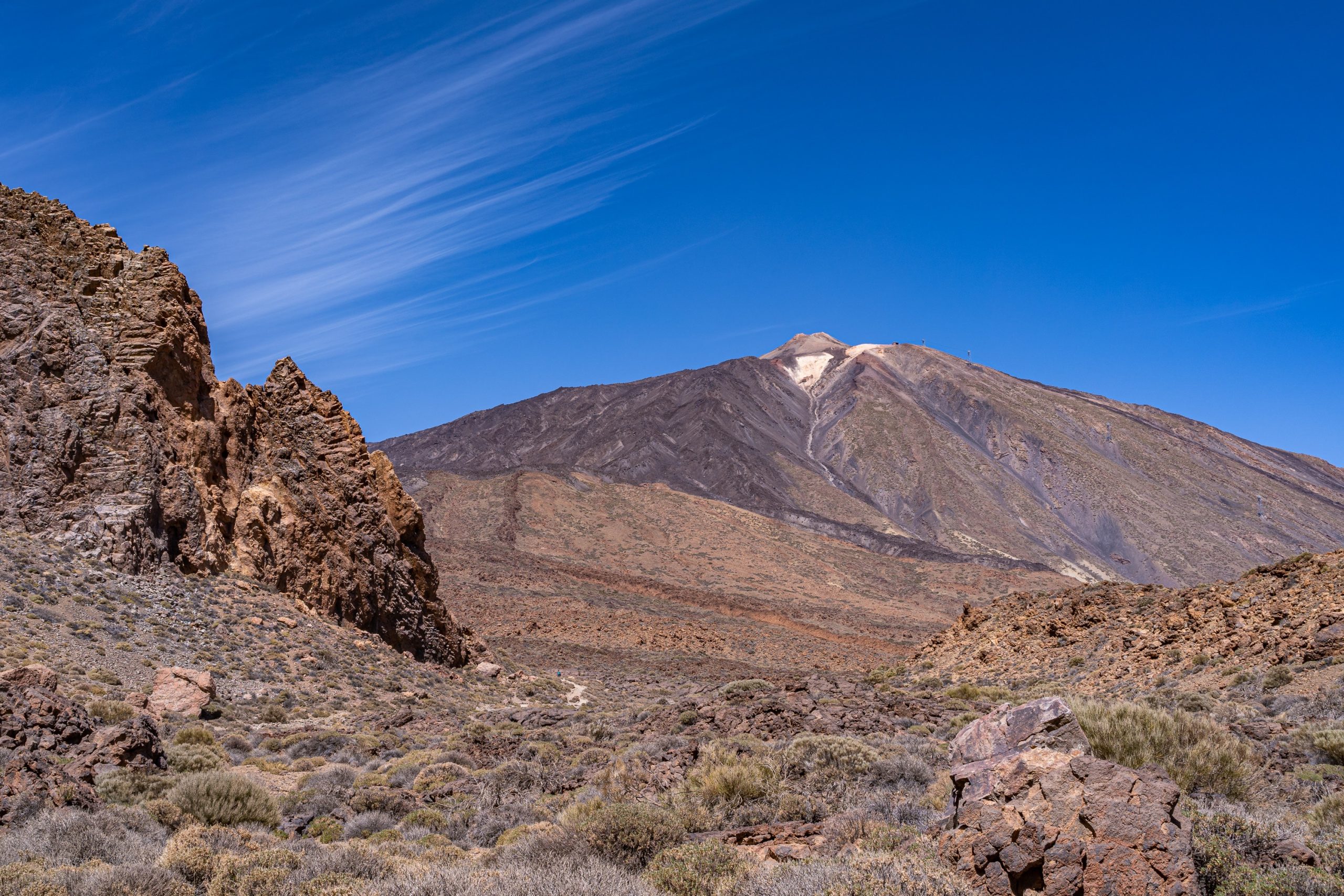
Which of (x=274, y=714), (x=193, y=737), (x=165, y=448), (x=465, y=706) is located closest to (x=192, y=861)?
(x=193, y=737)

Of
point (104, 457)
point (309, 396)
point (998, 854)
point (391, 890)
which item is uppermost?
point (309, 396)

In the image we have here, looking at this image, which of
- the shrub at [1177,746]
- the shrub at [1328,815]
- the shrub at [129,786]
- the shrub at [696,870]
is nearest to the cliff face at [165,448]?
the shrub at [129,786]

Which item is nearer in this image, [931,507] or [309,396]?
[309,396]

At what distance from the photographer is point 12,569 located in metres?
16.1

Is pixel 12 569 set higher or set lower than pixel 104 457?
lower

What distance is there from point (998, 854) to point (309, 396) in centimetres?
2301

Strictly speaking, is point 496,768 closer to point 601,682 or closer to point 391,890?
point 391,890

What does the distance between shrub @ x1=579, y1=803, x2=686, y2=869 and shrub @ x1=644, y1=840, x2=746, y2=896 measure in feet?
1.13

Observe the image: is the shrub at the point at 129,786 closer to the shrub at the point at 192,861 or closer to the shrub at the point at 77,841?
the shrub at the point at 77,841

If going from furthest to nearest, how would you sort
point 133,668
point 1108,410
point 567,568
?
point 1108,410 → point 567,568 → point 133,668

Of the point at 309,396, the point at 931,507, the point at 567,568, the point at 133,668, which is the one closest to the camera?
the point at 133,668

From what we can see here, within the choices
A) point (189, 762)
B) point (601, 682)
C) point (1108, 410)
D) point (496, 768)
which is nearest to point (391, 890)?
point (496, 768)

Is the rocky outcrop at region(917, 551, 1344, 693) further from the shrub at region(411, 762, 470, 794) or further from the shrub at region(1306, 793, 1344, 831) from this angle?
the shrub at region(411, 762, 470, 794)

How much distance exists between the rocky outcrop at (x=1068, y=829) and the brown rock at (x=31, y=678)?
402 inches
